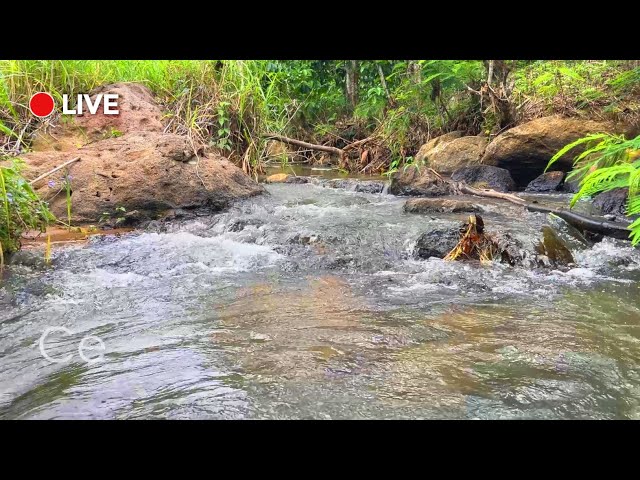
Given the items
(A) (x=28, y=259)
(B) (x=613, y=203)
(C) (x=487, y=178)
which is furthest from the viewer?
(C) (x=487, y=178)

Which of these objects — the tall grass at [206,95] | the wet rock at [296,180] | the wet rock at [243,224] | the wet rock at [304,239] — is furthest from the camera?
the wet rock at [296,180]

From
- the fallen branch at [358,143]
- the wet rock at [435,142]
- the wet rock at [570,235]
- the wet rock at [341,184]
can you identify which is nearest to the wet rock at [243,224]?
the wet rock at [570,235]

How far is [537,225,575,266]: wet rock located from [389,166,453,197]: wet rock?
9.86 ft

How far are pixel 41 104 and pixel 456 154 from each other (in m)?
6.11

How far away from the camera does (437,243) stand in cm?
407

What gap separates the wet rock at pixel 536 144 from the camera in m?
7.07

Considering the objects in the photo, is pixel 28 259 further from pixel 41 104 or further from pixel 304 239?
pixel 41 104

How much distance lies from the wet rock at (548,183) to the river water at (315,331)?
3.09 meters

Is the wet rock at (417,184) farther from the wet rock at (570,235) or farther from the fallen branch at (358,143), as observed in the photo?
the fallen branch at (358,143)

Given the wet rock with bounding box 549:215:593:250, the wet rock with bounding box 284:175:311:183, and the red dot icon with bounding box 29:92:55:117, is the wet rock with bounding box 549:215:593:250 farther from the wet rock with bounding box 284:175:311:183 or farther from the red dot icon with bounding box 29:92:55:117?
the red dot icon with bounding box 29:92:55:117

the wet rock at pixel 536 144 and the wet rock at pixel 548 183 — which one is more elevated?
the wet rock at pixel 536 144

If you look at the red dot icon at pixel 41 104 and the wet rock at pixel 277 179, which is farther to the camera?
the wet rock at pixel 277 179

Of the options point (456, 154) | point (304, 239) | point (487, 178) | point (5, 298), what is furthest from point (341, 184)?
point (5, 298)
